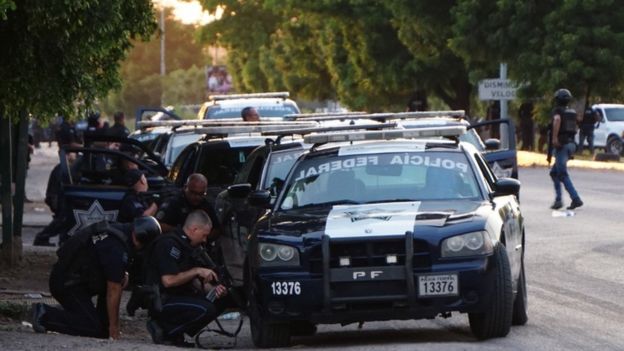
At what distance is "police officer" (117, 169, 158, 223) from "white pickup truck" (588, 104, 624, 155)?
126 feet

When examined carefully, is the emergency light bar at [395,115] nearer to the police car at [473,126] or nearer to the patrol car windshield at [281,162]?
the police car at [473,126]

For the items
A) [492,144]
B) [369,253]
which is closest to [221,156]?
[492,144]

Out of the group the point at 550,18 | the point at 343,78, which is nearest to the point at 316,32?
the point at 343,78

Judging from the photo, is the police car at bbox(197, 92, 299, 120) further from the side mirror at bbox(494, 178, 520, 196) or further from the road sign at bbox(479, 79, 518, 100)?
the road sign at bbox(479, 79, 518, 100)

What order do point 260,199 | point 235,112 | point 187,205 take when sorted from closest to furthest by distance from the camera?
1. point 260,199
2. point 187,205
3. point 235,112

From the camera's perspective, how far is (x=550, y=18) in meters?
47.1

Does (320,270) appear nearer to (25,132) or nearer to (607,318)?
(607,318)

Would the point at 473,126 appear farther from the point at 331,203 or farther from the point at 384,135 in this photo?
the point at 331,203

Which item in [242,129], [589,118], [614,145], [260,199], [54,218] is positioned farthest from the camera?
[614,145]

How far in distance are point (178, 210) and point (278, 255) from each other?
161 inches

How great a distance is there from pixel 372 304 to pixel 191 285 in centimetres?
178

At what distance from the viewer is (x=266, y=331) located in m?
12.8

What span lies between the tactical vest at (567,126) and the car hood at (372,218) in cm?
1289

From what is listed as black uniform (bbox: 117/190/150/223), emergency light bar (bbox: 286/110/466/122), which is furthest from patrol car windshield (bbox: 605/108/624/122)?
black uniform (bbox: 117/190/150/223)
